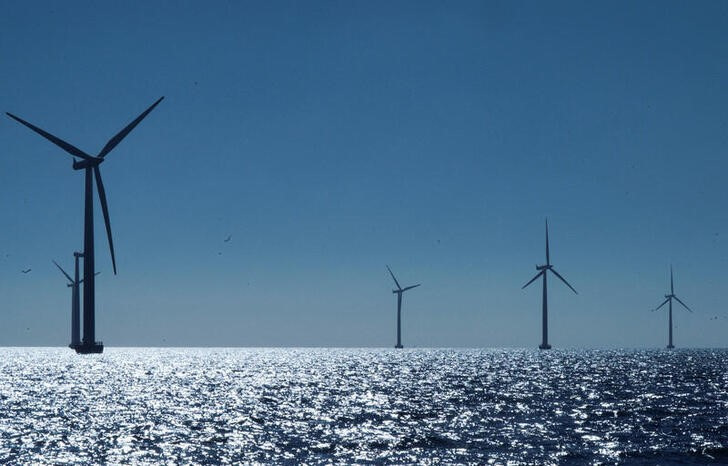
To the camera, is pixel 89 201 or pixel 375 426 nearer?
pixel 375 426

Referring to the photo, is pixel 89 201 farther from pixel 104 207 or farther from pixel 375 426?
pixel 375 426

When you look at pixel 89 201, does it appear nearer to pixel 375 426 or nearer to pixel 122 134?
pixel 122 134

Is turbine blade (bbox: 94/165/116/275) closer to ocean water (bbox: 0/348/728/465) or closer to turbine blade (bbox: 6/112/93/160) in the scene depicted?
turbine blade (bbox: 6/112/93/160)

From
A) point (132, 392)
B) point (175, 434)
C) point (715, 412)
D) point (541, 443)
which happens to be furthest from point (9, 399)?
point (715, 412)

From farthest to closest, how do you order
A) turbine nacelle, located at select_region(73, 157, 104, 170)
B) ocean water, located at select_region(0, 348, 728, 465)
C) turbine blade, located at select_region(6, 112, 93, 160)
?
turbine nacelle, located at select_region(73, 157, 104, 170)
turbine blade, located at select_region(6, 112, 93, 160)
ocean water, located at select_region(0, 348, 728, 465)

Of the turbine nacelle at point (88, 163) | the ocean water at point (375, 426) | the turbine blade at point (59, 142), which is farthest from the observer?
the turbine nacelle at point (88, 163)

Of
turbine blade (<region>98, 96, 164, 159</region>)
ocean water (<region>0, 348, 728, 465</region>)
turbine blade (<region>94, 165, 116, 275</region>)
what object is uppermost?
turbine blade (<region>98, 96, 164, 159</region>)

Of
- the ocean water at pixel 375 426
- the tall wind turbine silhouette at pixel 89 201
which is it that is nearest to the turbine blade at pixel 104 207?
the tall wind turbine silhouette at pixel 89 201

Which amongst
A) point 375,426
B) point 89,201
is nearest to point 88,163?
point 89,201

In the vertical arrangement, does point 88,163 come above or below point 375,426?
above

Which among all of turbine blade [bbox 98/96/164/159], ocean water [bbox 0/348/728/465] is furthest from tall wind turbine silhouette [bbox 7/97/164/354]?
ocean water [bbox 0/348/728/465]

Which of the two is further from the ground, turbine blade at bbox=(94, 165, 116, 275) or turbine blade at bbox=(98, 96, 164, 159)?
turbine blade at bbox=(98, 96, 164, 159)

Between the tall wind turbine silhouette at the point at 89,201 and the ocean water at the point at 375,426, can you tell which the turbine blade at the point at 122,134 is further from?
the ocean water at the point at 375,426

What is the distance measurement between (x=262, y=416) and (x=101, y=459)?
81.8 feet
